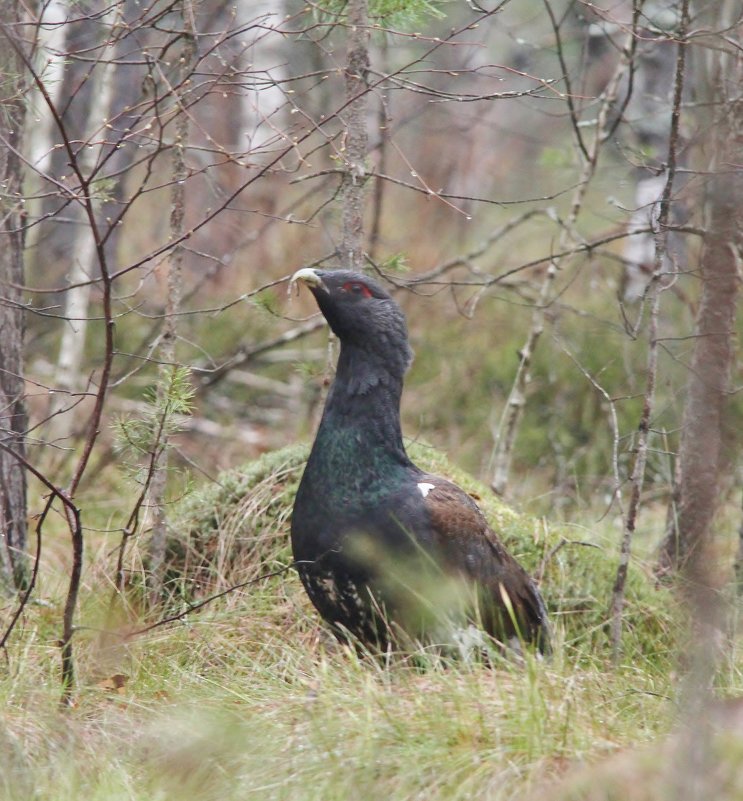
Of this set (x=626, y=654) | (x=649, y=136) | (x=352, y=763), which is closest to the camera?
(x=352, y=763)

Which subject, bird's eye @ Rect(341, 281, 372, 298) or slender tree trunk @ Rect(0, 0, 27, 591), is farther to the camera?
slender tree trunk @ Rect(0, 0, 27, 591)

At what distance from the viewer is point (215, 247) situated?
1203 cm

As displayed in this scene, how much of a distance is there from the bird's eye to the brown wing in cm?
74

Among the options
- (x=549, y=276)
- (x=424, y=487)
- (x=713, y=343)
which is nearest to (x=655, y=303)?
(x=713, y=343)

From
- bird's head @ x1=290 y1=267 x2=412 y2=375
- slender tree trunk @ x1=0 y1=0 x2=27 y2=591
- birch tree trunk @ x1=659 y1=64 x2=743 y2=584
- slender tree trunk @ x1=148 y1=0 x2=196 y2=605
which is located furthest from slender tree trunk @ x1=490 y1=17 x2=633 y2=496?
slender tree trunk @ x1=0 y1=0 x2=27 y2=591

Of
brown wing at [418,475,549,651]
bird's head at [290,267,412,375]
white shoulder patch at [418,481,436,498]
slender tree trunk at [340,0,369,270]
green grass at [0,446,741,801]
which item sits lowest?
green grass at [0,446,741,801]

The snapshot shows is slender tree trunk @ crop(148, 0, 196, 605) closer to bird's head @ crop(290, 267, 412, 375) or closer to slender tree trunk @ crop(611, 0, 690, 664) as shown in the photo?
bird's head @ crop(290, 267, 412, 375)

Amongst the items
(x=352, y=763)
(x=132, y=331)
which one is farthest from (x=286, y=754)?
(x=132, y=331)

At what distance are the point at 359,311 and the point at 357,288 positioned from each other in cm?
9

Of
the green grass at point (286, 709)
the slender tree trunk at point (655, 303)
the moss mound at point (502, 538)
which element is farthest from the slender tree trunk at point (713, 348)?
the green grass at point (286, 709)

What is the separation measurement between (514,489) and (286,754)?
13.4 ft

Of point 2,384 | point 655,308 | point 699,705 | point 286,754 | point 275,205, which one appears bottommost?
point 286,754

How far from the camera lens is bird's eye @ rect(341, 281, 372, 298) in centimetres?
429

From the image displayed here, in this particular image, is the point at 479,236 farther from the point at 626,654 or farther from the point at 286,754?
the point at 286,754
